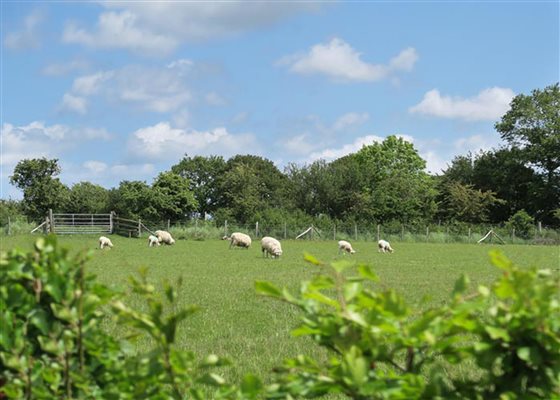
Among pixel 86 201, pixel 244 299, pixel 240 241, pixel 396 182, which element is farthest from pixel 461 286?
pixel 86 201

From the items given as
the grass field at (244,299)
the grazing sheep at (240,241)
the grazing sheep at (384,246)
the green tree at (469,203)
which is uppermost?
the green tree at (469,203)

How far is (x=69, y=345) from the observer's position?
63.3 inches

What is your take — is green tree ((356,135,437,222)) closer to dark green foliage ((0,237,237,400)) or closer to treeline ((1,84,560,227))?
treeline ((1,84,560,227))

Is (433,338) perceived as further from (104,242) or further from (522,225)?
(522,225)

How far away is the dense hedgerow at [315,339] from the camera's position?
1.43m

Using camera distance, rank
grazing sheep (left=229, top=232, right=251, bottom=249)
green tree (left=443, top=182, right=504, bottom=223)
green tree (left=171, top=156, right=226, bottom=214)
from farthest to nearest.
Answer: green tree (left=171, top=156, right=226, bottom=214), green tree (left=443, top=182, right=504, bottom=223), grazing sheep (left=229, top=232, right=251, bottom=249)

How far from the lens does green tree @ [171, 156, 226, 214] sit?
92.8 metres

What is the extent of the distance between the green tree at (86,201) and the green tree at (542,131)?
52.8m

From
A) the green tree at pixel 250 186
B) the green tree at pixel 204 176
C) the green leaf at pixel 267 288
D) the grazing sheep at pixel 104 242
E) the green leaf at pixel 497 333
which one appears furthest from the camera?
the green tree at pixel 204 176

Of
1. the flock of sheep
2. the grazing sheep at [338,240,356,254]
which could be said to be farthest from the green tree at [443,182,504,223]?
the grazing sheep at [338,240,356,254]

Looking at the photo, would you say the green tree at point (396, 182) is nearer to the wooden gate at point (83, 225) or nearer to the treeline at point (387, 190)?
the treeline at point (387, 190)

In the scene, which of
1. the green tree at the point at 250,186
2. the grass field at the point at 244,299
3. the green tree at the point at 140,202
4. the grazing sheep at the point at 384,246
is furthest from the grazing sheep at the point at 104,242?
the green tree at the point at 250,186

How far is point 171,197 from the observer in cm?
6338

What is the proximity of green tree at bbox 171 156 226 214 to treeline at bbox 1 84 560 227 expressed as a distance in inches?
374
